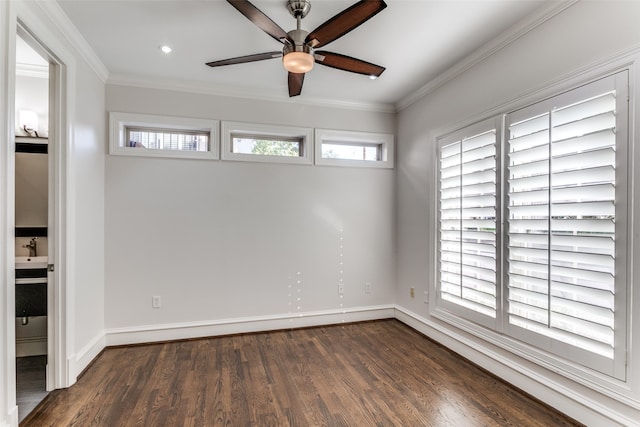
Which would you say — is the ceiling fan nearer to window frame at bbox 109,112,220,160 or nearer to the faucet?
window frame at bbox 109,112,220,160

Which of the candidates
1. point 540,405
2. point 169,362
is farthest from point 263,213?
point 540,405

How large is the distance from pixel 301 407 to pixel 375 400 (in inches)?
21.1

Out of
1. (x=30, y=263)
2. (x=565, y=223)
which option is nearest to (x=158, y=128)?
(x=30, y=263)

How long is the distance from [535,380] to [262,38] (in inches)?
132

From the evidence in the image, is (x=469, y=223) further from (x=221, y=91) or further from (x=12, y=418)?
(x=12, y=418)

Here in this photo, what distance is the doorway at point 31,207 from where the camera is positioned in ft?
8.91

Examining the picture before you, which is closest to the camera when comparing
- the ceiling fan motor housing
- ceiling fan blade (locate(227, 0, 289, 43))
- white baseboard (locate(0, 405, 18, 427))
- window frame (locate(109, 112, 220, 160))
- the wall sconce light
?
ceiling fan blade (locate(227, 0, 289, 43))

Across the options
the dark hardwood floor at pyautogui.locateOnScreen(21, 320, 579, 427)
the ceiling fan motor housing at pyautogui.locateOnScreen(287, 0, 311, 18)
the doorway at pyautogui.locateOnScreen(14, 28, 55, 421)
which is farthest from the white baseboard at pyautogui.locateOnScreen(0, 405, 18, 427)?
the ceiling fan motor housing at pyautogui.locateOnScreen(287, 0, 311, 18)

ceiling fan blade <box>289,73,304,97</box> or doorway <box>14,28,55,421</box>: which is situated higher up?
ceiling fan blade <box>289,73,304,97</box>

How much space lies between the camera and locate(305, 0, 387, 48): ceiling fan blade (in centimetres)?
166

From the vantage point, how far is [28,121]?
2.97m

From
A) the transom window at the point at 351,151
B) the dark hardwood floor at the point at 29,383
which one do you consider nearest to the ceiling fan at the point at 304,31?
the transom window at the point at 351,151

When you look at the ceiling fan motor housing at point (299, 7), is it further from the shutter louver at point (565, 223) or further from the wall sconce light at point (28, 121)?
the wall sconce light at point (28, 121)

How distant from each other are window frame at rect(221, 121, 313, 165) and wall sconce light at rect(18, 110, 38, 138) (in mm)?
1755
